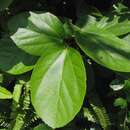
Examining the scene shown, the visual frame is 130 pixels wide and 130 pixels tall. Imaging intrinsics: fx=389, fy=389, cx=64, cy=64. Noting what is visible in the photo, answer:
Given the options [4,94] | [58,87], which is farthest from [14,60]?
[58,87]

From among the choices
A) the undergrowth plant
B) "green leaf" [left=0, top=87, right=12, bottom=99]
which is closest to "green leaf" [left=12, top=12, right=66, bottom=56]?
the undergrowth plant

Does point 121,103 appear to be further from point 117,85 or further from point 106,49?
point 106,49

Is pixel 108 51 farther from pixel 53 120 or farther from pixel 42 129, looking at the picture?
pixel 42 129

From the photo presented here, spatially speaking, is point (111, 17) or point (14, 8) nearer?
point (111, 17)

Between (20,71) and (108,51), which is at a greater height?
(108,51)

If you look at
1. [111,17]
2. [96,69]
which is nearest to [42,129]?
[96,69]

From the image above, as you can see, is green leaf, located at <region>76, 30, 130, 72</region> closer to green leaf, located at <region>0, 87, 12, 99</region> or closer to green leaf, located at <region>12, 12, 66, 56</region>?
green leaf, located at <region>12, 12, 66, 56</region>
